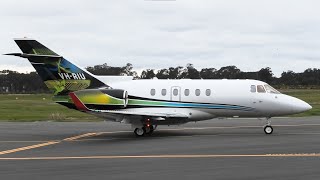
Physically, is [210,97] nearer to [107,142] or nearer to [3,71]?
[107,142]

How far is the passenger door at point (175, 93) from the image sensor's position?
2336cm

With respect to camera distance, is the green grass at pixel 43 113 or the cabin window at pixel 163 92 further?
the green grass at pixel 43 113

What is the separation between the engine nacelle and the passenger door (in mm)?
2398

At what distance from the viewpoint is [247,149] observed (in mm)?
16422

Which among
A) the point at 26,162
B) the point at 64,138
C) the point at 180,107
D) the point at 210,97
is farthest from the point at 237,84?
the point at 26,162

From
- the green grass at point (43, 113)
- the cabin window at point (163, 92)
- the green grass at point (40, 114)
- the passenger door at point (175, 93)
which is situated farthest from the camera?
the green grass at point (43, 113)

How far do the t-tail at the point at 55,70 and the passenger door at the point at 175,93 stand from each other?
12.8 ft

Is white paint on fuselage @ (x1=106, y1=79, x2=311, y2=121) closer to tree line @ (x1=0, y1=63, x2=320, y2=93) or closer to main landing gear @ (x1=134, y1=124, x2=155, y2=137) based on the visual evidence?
main landing gear @ (x1=134, y1=124, x2=155, y2=137)

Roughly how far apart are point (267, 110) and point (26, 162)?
Answer: 492 inches

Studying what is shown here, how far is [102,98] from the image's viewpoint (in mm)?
22844

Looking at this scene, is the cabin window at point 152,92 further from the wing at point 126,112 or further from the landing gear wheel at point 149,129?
the landing gear wheel at point 149,129

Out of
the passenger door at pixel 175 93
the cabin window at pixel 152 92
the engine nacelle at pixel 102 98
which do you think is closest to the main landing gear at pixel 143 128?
the engine nacelle at pixel 102 98

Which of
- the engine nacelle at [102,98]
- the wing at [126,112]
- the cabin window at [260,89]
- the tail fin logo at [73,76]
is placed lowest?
the wing at [126,112]

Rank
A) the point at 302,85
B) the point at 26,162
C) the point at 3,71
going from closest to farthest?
the point at 26,162 → the point at 302,85 → the point at 3,71
